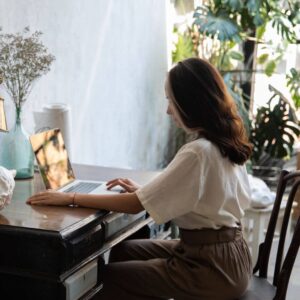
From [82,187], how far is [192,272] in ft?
1.41

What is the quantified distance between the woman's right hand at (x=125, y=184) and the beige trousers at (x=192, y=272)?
201 mm

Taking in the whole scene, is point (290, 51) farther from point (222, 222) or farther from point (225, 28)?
point (222, 222)

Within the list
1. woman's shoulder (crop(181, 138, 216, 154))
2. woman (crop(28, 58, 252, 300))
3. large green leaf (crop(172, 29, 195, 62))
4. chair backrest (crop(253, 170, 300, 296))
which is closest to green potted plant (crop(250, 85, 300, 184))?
large green leaf (crop(172, 29, 195, 62))

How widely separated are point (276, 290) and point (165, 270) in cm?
35

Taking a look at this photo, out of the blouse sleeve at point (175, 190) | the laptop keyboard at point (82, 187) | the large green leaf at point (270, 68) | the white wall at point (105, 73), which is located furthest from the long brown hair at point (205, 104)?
the large green leaf at point (270, 68)

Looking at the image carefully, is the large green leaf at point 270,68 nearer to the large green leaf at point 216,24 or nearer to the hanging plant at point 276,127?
the hanging plant at point 276,127

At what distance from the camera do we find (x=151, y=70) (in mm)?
3521

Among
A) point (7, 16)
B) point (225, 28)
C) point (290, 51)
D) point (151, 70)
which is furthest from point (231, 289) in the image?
point (290, 51)

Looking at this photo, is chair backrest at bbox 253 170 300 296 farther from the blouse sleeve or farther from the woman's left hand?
the woman's left hand

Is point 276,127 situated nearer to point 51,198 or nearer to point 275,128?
point 275,128

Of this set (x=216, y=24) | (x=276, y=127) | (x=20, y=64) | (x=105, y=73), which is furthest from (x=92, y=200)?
(x=276, y=127)

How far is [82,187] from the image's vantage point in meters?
1.75

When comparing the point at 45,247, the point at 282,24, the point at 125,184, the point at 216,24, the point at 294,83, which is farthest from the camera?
the point at 294,83

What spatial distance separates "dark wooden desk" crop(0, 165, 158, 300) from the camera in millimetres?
1301
